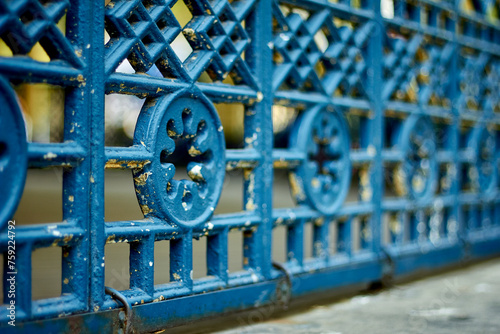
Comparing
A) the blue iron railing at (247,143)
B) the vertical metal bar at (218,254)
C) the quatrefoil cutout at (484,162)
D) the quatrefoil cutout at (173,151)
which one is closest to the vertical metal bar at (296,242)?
the blue iron railing at (247,143)

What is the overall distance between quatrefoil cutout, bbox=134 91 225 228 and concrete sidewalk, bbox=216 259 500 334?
0.64m

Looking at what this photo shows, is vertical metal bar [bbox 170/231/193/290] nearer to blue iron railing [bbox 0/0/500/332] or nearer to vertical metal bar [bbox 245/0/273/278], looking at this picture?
blue iron railing [bbox 0/0/500/332]

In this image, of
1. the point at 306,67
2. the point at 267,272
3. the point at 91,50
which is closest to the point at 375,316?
the point at 267,272

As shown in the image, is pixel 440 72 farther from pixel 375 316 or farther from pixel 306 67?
pixel 375 316

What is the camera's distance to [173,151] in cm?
211

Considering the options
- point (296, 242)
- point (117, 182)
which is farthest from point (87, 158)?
point (117, 182)

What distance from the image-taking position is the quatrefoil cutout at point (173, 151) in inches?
80.7

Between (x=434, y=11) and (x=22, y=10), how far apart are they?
9.14 feet

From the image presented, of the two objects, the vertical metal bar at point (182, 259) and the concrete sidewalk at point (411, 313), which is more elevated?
the vertical metal bar at point (182, 259)

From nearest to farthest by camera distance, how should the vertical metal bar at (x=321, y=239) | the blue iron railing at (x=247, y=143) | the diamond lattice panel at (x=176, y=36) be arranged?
the blue iron railing at (x=247, y=143), the diamond lattice panel at (x=176, y=36), the vertical metal bar at (x=321, y=239)

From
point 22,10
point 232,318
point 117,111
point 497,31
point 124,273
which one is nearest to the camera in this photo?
point 22,10

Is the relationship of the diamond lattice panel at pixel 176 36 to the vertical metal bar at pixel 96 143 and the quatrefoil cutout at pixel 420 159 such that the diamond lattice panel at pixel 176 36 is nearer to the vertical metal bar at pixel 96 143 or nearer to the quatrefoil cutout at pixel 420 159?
the vertical metal bar at pixel 96 143

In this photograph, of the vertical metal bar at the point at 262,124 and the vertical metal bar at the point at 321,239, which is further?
the vertical metal bar at the point at 321,239

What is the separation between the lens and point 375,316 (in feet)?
9.23
